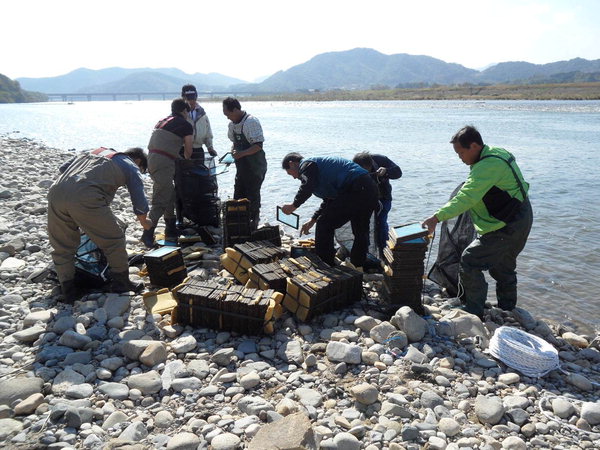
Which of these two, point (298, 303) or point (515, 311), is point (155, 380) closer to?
point (298, 303)

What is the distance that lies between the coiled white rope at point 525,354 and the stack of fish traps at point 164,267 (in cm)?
Result: 371

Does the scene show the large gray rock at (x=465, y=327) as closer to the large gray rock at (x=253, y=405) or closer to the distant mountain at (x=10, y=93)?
the large gray rock at (x=253, y=405)

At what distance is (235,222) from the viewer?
6.98 m

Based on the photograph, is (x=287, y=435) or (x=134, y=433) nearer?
(x=287, y=435)

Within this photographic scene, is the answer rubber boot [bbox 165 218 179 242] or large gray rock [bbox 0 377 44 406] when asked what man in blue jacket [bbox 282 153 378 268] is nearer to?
rubber boot [bbox 165 218 179 242]

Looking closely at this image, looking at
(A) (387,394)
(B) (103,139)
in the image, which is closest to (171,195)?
(A) (387,394)

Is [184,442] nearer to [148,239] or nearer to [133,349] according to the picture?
[133,349]

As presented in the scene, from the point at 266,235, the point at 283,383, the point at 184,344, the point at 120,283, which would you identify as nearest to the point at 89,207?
the point at 120,283

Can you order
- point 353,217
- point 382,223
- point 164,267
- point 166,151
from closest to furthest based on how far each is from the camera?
point 164,267 → point 353,217 → point 382,223 → point 166,151

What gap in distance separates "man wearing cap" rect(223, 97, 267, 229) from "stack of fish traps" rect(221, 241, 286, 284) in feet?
3.91

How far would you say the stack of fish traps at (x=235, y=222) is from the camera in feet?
22.9

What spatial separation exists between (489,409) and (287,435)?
166 cm

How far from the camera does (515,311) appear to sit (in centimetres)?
583

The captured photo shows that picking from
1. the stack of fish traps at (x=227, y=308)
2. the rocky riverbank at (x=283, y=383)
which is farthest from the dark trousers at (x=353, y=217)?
the stack of fish traps at (x=227, y=308)
